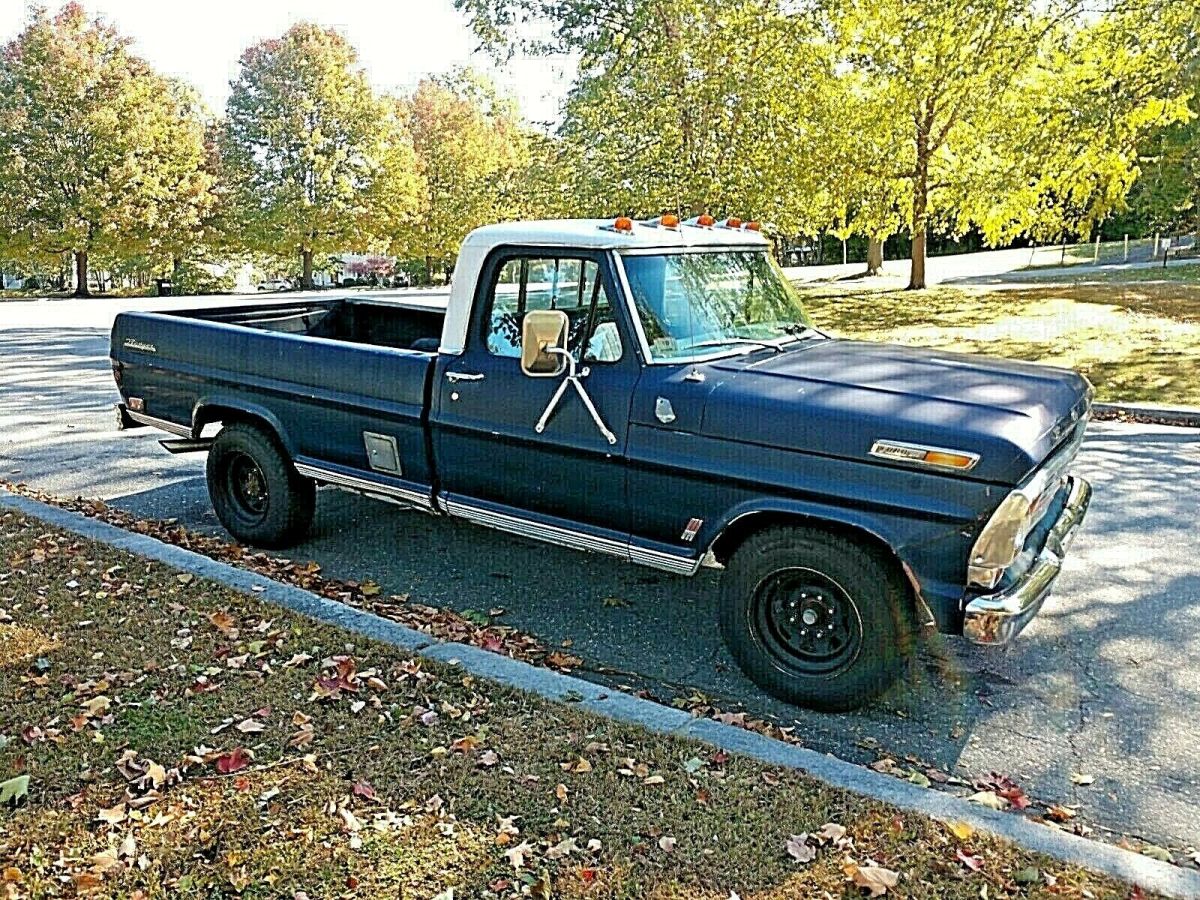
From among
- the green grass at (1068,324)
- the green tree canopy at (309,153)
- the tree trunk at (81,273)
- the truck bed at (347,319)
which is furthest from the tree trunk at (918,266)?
the tree trunk at (81,273)

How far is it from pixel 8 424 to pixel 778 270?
8454mm

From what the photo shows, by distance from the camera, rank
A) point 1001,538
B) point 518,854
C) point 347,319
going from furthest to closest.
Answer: point 347,319 → point 1001,538 → point 518,854

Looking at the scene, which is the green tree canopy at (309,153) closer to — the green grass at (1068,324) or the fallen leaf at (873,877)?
the green grass at (1068,324)

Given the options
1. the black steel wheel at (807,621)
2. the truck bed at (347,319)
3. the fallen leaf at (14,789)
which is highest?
the truck bed at (347,319)

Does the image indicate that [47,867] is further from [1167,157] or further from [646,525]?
[1167,157]

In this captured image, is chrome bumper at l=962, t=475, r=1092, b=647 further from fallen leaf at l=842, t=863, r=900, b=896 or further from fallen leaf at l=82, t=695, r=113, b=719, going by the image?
fallen leaf at l=82, t=695, r=113, b=719

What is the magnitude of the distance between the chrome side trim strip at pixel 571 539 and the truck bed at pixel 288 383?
345 mm

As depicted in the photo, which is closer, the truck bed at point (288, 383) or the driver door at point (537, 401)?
the driver door at point (537, 401)

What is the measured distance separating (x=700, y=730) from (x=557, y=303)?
218cm

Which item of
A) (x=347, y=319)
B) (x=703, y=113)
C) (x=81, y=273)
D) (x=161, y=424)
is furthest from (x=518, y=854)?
(x=81, y=273)

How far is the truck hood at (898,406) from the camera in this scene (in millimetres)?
3820

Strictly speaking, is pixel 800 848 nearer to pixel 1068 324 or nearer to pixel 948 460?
pixel 948 460

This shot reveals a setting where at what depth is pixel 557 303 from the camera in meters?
5.00

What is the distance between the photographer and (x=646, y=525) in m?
4.61
